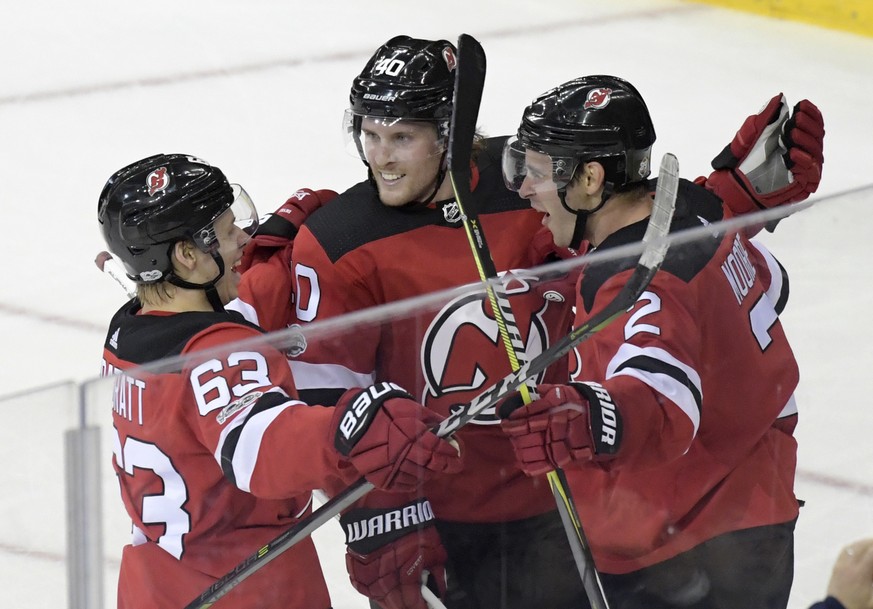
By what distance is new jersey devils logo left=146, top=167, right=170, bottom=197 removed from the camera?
2072mm

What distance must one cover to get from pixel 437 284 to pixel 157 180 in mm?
483

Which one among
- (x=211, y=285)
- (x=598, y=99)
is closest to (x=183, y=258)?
(x=211, y=285)

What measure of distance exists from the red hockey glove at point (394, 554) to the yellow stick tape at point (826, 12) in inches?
179

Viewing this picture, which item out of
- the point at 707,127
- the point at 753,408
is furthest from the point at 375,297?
the point at 707,127

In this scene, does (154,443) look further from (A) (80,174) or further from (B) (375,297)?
(A) (80,174)

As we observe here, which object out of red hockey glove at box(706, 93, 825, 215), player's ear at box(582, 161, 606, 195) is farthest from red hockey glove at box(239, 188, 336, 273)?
red hockey glove at box(706, 93, 825, 215)

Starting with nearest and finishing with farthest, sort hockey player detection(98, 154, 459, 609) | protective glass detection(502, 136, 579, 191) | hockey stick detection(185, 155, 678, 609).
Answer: hockey player detection(98, 154, 459, 609)
hockey stick detection(185, 155, 678, 609)
protective glass detection(502, 136, 579, 191)

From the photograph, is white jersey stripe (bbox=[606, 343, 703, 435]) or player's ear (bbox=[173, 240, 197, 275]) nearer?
A: white jersey stripe (bbox=[606, 343, 703, 435])

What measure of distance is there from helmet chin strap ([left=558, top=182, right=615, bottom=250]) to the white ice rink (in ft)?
1.18

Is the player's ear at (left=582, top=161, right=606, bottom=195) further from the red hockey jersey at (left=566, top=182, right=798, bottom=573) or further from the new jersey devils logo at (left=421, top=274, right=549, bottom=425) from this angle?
the new jersey devils logo at (left=421, top=274, right=549, bottom=425)

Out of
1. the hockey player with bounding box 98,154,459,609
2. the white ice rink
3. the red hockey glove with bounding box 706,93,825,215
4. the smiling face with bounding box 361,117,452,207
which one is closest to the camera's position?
the hockey player with bounding box 98,154,459,609

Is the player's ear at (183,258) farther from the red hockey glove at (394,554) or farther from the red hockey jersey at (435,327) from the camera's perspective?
the red hockey glove at (394,554)

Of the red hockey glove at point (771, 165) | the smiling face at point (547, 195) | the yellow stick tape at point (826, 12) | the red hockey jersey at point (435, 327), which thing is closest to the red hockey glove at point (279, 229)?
the red hockey jersey at point (435, 327)

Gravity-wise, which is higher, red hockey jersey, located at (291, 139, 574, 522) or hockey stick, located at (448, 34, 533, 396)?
hockey stick, located at (448, 34, 533, 396)
